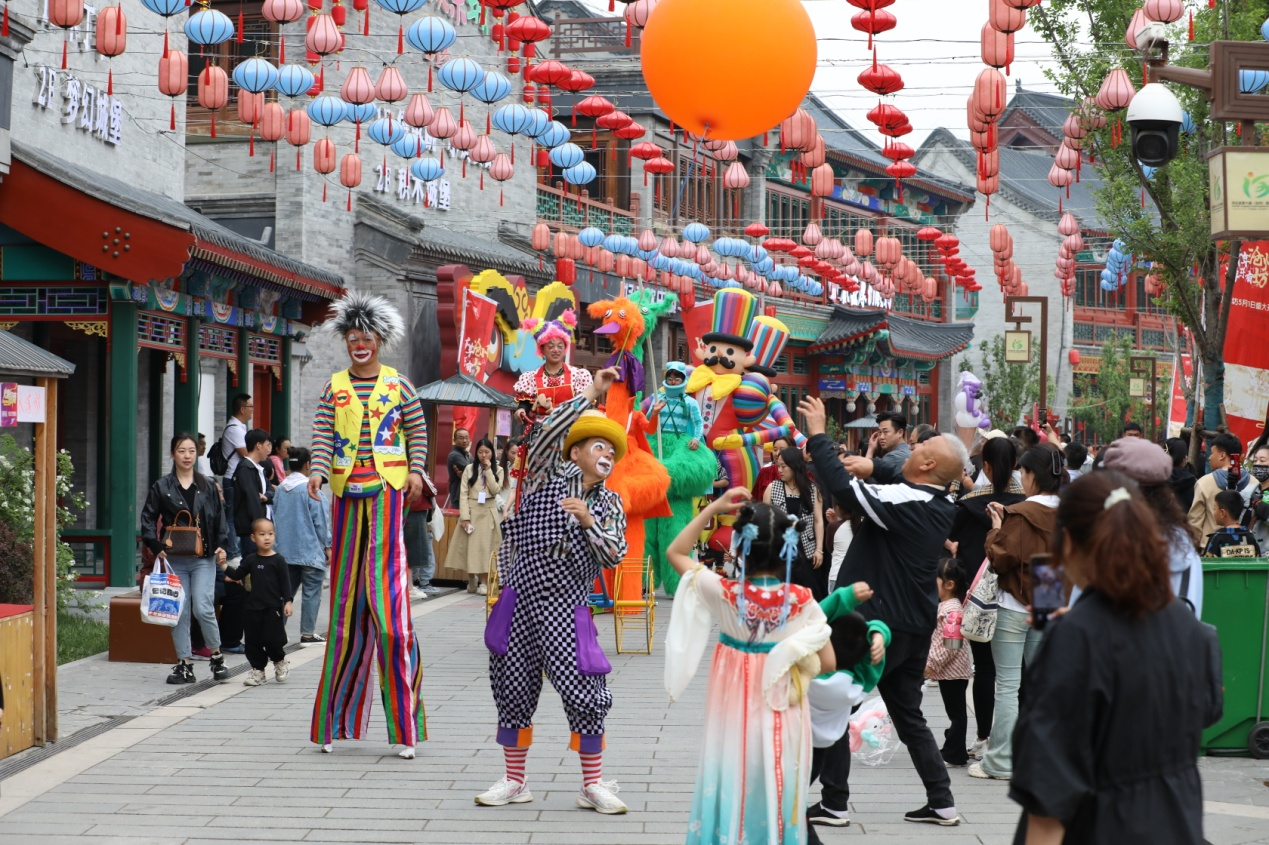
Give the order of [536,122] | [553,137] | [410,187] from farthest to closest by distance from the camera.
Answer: [410,187] < [553,137] < [536,122]

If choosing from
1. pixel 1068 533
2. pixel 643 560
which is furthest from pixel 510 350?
pixel 1068 533

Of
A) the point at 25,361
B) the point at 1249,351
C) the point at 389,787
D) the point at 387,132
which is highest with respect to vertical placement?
the point at 387,132

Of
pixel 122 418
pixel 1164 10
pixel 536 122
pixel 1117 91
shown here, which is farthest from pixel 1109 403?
pixel 122 418

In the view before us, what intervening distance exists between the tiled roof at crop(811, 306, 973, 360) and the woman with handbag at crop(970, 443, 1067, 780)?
33786mm

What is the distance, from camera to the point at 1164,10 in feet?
41.3

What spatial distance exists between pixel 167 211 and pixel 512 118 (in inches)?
139

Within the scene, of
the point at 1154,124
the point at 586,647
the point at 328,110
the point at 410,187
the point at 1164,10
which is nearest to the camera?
the point at 586,647

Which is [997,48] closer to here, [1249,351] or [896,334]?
[1249,351]

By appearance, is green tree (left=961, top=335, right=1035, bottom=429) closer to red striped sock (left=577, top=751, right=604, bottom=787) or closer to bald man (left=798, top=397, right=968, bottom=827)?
bald man (left=798, top=397, right=968, bottom=827)

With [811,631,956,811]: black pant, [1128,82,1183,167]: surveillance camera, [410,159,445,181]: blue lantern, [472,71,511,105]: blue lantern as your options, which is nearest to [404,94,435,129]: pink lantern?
[472,71,511,105]: blue lantern

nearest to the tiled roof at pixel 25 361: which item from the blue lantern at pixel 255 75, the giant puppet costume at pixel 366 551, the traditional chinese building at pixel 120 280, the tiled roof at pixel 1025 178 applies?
the giant puppet costume at pixel 366 551

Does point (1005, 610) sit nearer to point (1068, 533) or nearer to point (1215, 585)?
point (1215, 585)

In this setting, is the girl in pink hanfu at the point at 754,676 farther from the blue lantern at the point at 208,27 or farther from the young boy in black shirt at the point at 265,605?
the blue lantern at the point at 208,27

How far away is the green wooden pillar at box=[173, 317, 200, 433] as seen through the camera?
1578cm
